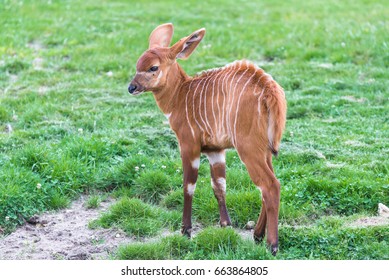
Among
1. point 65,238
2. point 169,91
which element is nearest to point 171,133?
point 169,91

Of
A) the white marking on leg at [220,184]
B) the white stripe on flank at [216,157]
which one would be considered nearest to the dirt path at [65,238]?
the white marking on leg at [220,184]

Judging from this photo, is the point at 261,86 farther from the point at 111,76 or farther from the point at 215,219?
the point at 111,76

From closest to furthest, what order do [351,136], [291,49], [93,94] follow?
[351,136] → [93,94] → [291,49]

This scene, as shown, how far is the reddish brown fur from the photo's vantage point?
205 inches

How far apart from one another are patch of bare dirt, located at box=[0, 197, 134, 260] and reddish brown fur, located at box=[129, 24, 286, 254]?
725 mm

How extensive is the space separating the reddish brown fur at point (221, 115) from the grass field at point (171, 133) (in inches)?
17.5

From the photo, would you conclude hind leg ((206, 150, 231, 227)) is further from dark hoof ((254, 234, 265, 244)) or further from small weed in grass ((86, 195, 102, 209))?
small weed in grass ((86, 195, 102, 209))

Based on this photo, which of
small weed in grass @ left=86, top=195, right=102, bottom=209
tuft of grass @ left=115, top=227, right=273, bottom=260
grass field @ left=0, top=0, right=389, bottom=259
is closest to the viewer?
tuft of grass @ left=115, top=227, right=273, bottom=260

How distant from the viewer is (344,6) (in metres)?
15.2

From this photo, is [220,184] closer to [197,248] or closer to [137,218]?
[197,248]

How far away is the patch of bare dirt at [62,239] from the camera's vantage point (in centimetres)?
559

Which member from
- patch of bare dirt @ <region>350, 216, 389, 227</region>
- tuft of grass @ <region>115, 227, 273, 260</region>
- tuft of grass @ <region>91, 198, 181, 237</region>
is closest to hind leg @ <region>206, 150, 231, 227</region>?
tuft of grass @ <region>115, 227, 273, 260</region>
